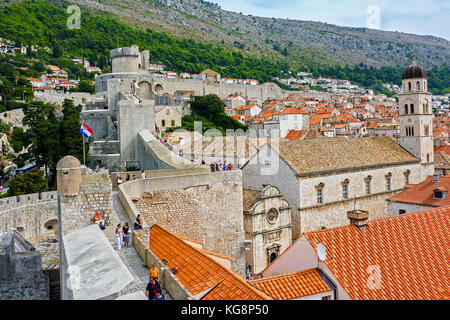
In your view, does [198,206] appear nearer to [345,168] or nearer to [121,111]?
[121,111]

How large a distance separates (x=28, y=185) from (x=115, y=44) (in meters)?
87.4

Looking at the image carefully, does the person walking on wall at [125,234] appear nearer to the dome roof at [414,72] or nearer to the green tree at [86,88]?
the dome roof at [414,72]

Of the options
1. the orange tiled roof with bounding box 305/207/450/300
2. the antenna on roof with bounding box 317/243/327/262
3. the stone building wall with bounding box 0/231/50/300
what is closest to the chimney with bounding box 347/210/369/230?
the orange tiled roof with bounding box 305/207/450/300

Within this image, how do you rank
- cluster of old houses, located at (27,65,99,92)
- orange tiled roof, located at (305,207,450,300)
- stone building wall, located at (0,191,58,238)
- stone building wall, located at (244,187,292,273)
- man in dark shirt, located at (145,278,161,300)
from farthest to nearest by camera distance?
cluster of old houses, located at (27,65,99,92) < stone building wall, located at (244,187,292,273) < stone building wall, located at (0,191,58,238) < orange tiled roof, located at (305,207,450,300) < man in dark shirt, located at (145,278,161,300)

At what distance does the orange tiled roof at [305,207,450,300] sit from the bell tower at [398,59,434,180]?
19.9 metres

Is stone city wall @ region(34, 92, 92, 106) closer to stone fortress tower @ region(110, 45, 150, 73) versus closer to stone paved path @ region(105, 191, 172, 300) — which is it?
stone fortress tower @ region(110, 45, 150, 73)

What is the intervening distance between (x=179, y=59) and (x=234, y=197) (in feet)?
354

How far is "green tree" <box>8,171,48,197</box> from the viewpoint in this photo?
2548cm

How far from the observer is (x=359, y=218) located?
11.6 metres

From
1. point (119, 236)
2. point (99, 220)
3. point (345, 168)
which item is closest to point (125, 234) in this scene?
point (119, 236)

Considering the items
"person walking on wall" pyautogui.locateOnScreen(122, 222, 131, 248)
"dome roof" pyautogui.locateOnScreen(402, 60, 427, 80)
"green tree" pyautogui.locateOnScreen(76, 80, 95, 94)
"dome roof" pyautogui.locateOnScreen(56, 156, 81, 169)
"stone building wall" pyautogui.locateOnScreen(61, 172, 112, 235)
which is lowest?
"person walking on wall" pyautogui.locateOnScreen(122, 222, 131, 248)
